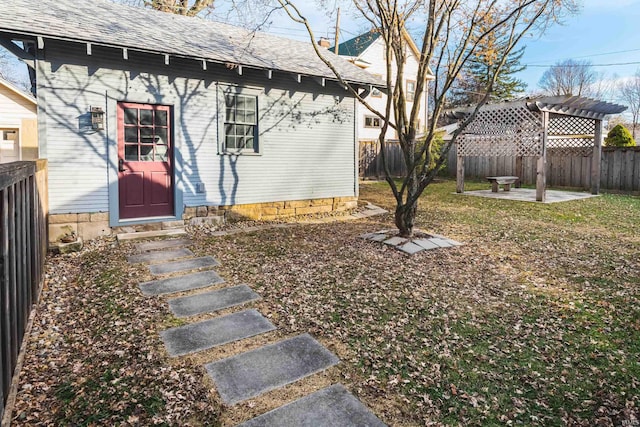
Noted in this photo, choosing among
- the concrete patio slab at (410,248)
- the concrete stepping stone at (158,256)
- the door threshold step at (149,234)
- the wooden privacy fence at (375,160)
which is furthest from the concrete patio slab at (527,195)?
the concrete stepping stone at (158,256)

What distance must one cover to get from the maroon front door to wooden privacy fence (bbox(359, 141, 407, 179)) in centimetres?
1043

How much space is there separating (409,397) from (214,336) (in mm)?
1527

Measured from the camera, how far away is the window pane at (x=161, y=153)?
670cm

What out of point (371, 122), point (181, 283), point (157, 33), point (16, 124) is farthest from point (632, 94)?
point (16, 124)

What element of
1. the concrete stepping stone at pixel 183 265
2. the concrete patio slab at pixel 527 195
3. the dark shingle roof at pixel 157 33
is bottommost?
the concrete stepping stone at pixel 183 265

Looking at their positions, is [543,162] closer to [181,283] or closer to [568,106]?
[568,106]

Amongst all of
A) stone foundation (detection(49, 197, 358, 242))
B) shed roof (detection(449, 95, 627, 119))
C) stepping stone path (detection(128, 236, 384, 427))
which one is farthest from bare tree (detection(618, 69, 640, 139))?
stepping stone path (detection(128, 236, 384, 427))

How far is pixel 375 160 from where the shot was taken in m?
16.7

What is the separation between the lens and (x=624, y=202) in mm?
9773

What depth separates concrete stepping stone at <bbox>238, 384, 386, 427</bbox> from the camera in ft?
6.68

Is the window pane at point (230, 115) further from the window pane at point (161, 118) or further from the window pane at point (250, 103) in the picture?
the window pane at point (161, 118)

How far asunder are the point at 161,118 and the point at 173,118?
20 cm

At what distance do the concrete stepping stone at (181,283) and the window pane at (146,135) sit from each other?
3.16 meters

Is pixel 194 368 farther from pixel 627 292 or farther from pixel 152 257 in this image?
pixel 627 292
